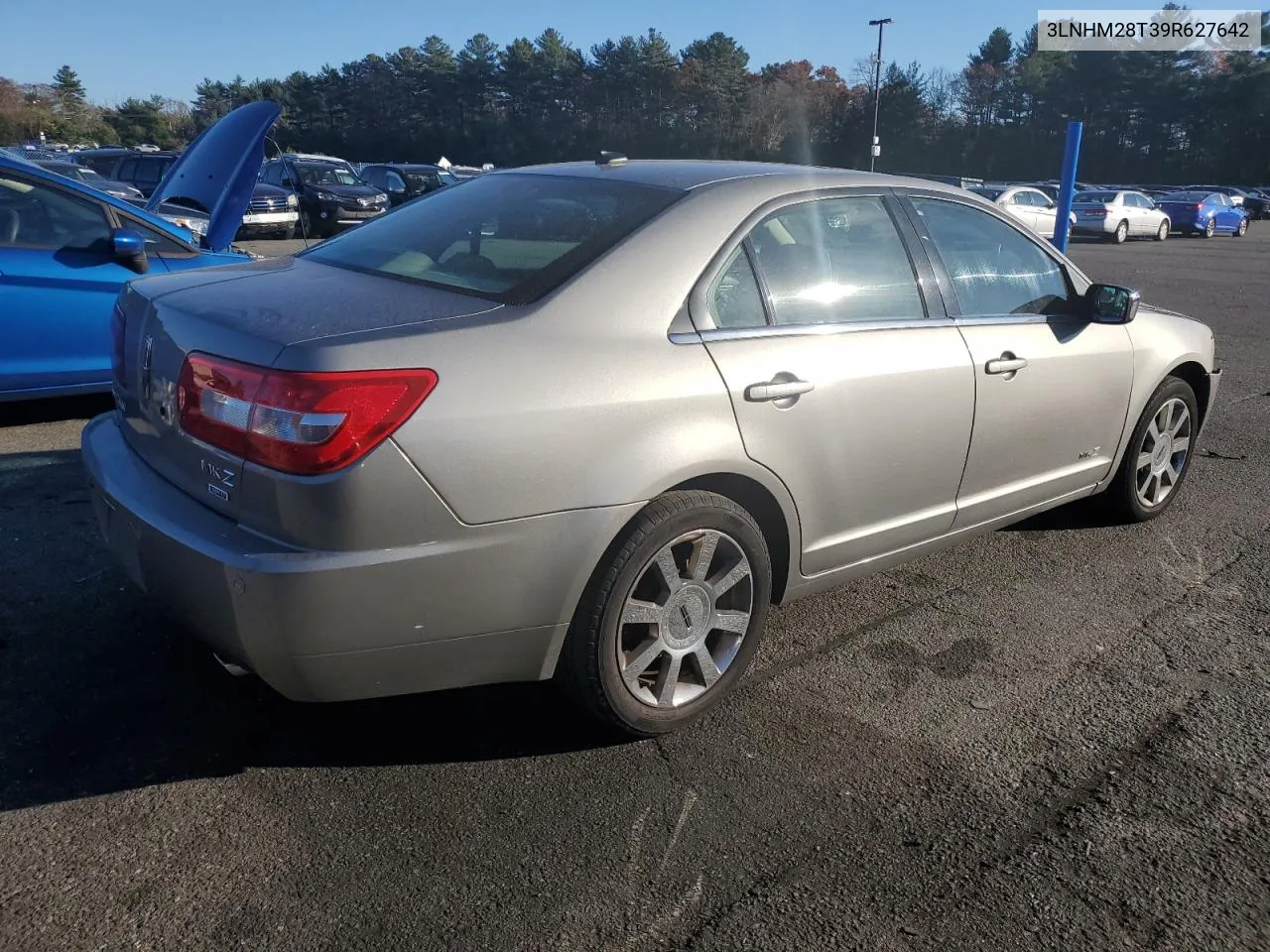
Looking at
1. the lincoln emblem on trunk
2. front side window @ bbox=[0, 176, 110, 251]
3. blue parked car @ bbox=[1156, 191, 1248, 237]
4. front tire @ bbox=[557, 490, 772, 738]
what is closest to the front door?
front tire @ bbox=[557, 490, 772, 738]

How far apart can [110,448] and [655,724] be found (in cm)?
179

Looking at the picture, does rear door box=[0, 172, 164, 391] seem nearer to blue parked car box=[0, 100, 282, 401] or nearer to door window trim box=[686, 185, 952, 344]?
blue parked car box=[0, 100, 282, 401]

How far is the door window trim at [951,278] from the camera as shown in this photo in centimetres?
357

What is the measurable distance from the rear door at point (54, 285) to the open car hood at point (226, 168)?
79 centimetres

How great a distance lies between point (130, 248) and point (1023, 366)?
477cm

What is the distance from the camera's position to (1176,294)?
15039mm

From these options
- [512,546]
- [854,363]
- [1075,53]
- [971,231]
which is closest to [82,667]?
[512,546]

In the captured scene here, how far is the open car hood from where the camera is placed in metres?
6.37

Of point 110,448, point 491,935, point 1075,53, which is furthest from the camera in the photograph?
point 1075,53

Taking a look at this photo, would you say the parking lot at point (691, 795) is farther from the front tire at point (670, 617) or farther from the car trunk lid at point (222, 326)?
the car trunk lid at point (222, 326)

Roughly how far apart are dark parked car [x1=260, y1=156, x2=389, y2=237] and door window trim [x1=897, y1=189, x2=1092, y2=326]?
17.9 meters

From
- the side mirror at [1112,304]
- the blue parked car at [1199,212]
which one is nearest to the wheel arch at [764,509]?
the side mirror at [1112,304]

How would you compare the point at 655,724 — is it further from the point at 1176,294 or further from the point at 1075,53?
the point at 1075,53

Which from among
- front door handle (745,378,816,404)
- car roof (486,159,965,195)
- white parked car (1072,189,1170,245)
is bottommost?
white parked car (1072,189,1170,245)
